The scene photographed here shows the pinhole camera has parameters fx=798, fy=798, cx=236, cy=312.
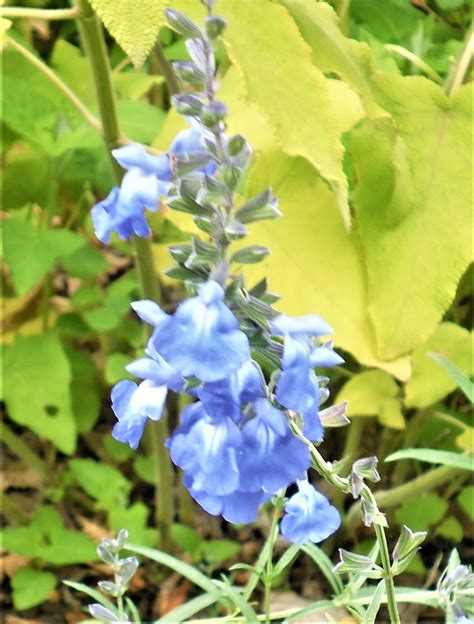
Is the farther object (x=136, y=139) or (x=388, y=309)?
(x=136, y=139)

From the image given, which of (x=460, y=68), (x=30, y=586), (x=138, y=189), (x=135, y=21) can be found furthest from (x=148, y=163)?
(x=30, y=586)

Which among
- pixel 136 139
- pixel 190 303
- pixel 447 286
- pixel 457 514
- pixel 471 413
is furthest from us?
pixel 457 514

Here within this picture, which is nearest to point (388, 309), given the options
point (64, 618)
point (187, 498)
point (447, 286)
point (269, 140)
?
point (447, 286)

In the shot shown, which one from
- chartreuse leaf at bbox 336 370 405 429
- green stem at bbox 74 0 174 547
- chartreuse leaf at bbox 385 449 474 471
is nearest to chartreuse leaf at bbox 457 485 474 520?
chartreuse leaf at bbox 336 370 405 429

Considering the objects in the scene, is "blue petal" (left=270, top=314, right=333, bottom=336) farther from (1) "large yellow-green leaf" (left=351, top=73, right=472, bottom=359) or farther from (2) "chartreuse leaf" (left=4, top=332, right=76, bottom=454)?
(2) "chartreuse leaf" (left=4, top=332, right=76, bottom=454)

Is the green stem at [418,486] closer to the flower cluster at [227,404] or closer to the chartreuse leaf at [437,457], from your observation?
the chartreuse leaf at [437,457]

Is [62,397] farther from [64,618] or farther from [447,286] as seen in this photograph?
[447,286]

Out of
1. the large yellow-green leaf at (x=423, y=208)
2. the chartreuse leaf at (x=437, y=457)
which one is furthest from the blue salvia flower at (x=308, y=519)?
the large yellow-green leaf at (x=423, y=208)
